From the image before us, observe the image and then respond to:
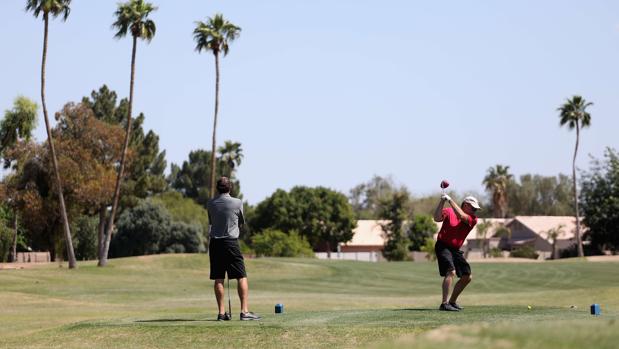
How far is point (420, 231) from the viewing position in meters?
103

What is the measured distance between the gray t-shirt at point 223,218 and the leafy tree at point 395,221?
8290cm

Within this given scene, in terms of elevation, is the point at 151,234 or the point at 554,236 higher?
the point at 554,236

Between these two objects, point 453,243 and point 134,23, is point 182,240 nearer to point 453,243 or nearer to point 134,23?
point 134,23

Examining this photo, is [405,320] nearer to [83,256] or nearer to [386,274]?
[386,274]

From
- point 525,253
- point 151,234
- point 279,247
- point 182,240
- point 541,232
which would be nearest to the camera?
point 279,247

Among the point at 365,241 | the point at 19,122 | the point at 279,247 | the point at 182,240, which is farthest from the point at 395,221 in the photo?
the point at 19,122

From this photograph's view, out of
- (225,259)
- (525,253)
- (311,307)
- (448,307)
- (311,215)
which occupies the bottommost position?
(311,307)

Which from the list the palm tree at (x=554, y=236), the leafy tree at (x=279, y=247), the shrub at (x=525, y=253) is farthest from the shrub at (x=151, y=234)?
the palm tree at (x=554, y=236)

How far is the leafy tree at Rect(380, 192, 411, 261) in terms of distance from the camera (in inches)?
3880

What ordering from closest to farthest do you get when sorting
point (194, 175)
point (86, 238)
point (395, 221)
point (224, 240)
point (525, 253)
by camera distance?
point (224, 240), point (525, 253), point (86, 238), point (395, 221), point (194, 175)

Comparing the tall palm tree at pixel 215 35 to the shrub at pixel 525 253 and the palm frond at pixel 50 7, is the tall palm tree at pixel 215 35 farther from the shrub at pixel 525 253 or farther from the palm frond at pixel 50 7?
the shrub at pixel 525 253

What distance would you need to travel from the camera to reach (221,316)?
1456cm

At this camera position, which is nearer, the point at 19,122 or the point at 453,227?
the point at 453,227

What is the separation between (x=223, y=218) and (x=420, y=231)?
89.3 meters
